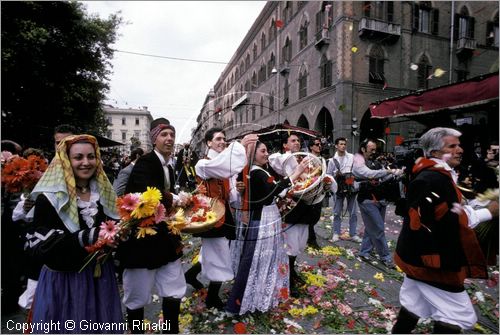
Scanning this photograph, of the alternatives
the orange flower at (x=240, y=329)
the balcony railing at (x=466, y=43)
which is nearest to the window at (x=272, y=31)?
the balcony railing at (x=466, y=43)

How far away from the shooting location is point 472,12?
21.8 meters

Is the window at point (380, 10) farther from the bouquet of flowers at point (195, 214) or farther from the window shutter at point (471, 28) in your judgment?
the bouquet of flowers at point (195, 214)

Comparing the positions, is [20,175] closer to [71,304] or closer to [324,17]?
[71,304]

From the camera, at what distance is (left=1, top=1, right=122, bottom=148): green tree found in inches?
476

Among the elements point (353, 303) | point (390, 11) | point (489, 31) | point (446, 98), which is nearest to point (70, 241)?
point (353, 303)

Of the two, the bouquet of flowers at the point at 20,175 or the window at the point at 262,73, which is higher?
the window at the point at 262,73

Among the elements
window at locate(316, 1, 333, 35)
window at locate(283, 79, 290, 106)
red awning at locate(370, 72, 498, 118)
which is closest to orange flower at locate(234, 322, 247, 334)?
red awning at locate(370, 72, 498, 118)

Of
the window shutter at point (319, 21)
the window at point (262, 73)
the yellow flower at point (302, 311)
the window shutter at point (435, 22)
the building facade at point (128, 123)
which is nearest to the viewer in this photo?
the yellow flower at point (302, 311)

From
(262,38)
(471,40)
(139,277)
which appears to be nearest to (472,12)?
(471,40)

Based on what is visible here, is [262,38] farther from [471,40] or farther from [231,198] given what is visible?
[231,198]

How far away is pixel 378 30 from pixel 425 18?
4.54 m

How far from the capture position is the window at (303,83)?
23.8 m

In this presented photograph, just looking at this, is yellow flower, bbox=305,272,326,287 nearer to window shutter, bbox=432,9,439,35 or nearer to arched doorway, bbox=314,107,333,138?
arched doorway, bbox=314,107,333,138

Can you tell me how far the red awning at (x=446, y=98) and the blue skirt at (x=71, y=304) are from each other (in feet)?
16.9
